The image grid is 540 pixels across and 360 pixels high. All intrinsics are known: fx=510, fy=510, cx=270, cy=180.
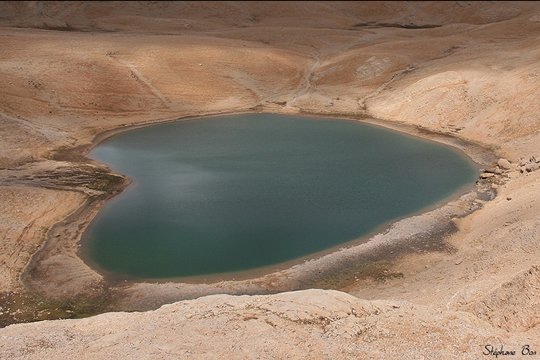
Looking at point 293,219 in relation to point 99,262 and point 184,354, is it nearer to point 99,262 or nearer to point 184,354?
point 99,262

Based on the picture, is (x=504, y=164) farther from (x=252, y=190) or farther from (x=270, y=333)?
(x=270, y=333)

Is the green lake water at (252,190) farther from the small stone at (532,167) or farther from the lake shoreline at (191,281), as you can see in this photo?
the small stone at (532,167)

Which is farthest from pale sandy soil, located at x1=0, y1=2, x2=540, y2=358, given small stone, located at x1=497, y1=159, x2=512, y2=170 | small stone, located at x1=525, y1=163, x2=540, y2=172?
small stone, located at x1=525, y1=163, x2=540, y2=172

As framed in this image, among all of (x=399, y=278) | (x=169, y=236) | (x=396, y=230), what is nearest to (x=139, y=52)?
(x=169, y=236)

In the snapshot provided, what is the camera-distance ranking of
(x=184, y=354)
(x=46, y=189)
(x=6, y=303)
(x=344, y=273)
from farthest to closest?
(x=46, y=189)
(x=344, y=273)
(x=6, y=303)
(x=184, y=354)
